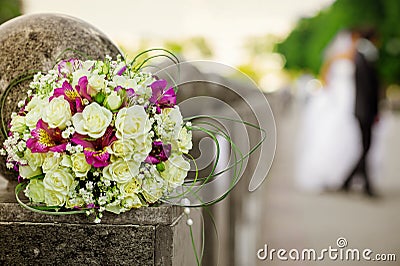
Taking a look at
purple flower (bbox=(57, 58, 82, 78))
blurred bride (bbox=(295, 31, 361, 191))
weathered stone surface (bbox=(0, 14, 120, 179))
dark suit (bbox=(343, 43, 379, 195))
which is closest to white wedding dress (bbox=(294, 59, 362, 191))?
blurred bride (bbox=(295, 31, 361, 191))

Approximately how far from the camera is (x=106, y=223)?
5.32ft

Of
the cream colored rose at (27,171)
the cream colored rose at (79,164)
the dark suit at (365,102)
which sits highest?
the cream colored rose at (79,164)

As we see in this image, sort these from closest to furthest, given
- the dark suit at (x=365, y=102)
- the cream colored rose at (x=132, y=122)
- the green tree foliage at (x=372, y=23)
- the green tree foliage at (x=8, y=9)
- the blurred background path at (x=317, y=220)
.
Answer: the cream colored rose at (x=132, y=122)
the blurred background path at (x=317, y=220)
the dark suit at (x=365, y=102)
the green tree foliage at (x=8, y=9)
the green tree foliage at (x=372, y=23)

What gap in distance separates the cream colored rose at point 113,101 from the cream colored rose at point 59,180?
0.16m

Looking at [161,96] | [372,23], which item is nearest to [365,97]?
[161,96]

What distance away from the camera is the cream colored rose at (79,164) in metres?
1.58

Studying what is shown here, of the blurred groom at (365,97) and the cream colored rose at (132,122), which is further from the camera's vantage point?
the blurred groom at (365,97)

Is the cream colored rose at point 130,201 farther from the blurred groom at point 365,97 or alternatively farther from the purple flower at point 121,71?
the blurred groom at point 365,97

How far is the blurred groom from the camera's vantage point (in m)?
9.21

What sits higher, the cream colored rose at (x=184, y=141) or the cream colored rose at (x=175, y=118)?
the cream colored rose at (x=175, y=118)

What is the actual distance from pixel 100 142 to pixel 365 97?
818 centimetres

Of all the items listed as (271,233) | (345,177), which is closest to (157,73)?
(271,233)

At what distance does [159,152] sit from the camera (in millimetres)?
1609

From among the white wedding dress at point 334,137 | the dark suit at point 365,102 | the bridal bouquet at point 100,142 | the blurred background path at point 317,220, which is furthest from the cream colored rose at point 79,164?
the white wedding dress at point 334,137
